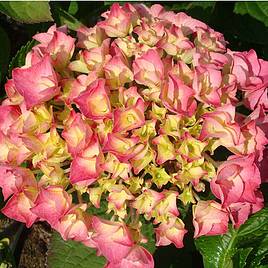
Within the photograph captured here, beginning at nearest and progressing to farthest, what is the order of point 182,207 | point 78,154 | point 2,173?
point 78,154, point 2,173, point 182,207

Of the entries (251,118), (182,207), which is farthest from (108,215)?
(251,118)

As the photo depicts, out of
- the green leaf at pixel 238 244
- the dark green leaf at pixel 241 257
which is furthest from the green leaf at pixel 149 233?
the dark green leaf at pixel 241 257

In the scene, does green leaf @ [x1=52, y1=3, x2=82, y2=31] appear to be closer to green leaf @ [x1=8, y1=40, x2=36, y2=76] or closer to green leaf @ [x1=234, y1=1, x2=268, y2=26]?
green leaf @ [x1=8, y1=40, x2=36, y2=76]

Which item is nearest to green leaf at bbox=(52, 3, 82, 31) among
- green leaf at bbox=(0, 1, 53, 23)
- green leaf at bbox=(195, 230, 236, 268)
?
green leaf at bbox=(0, 1, 53, 23)

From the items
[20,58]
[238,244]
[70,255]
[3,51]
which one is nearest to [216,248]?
[238,244]

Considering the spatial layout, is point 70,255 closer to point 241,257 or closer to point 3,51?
point 241,257

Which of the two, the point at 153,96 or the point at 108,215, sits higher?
the point at 153,96

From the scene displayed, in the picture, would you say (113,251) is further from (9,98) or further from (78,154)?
(9,98)
